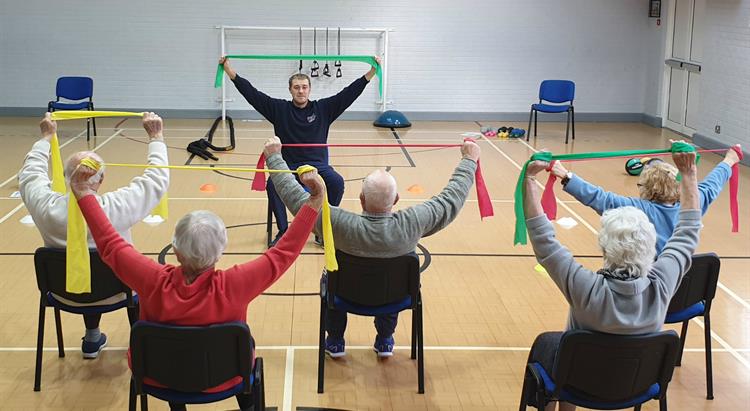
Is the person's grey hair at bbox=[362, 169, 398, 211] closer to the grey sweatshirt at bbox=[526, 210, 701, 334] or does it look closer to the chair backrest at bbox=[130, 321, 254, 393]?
the grey sweatshirt at bbox=[526, 210, 701, 334]

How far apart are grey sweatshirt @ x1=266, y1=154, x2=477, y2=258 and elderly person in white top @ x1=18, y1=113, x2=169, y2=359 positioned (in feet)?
1.93

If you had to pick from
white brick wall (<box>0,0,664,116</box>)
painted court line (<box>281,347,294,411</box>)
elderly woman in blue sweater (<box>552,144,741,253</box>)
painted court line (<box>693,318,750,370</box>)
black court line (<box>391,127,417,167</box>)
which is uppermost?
white brick wall (<box>0,0,664,116</box>)

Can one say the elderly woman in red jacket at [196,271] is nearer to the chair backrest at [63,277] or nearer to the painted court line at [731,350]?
the chair backrest at [63,277]

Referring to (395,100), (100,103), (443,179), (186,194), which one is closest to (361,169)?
(443,179)

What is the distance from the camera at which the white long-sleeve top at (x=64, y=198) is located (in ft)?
13.0

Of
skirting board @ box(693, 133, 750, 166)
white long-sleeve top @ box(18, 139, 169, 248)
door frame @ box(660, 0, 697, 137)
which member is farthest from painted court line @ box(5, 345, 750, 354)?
door frame @ box(660, 0, 697, 137)

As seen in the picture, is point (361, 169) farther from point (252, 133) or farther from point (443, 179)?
point (252, 133)

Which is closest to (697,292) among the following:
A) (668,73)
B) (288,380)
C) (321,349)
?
(321,349)

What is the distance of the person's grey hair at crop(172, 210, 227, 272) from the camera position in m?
2.89

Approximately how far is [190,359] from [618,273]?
5.25ft

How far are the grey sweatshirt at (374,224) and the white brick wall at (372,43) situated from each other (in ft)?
31.6

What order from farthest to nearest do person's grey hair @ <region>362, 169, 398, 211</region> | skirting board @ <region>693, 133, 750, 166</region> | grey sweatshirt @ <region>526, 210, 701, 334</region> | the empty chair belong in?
1. the empty chair
2. skirting board @ <region>693, 133, 750, 166</region>
3. person's grey hair @ <region>362, 169, 398, 211</region>
4. grey sweatshirt @ <region>526, 210, 701, 334</region>

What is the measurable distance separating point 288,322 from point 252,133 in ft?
24.4

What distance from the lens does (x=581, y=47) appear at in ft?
45.0
